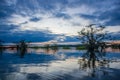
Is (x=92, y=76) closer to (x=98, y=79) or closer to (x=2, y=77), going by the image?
(x=98, y=79)

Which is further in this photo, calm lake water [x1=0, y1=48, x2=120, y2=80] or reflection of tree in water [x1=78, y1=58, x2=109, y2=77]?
reflection of tree in water [x1=78, y1=58, x2=109, y2=77]

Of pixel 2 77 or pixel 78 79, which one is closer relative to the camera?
pixel 78 79

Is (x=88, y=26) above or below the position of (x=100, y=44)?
above

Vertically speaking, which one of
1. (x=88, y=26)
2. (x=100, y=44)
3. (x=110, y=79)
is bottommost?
(x=110, y=79)

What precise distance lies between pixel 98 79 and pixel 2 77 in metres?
2.87

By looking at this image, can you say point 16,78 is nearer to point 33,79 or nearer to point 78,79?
point 33,79

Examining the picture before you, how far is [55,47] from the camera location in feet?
126

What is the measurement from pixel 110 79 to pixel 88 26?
552 centimetres

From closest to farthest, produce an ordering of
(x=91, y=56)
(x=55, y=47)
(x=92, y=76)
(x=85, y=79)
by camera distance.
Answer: (x=85, y=79) < (x=92, y=76) < (x=91, y=56) < (x=55, y=47)

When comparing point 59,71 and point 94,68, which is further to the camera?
point 94,68

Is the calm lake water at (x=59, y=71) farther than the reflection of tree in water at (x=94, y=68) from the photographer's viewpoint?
No

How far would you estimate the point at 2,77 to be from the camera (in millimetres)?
7883

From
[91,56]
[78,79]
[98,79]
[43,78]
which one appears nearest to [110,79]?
[98,79]

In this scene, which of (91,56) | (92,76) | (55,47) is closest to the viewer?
(92,76)
